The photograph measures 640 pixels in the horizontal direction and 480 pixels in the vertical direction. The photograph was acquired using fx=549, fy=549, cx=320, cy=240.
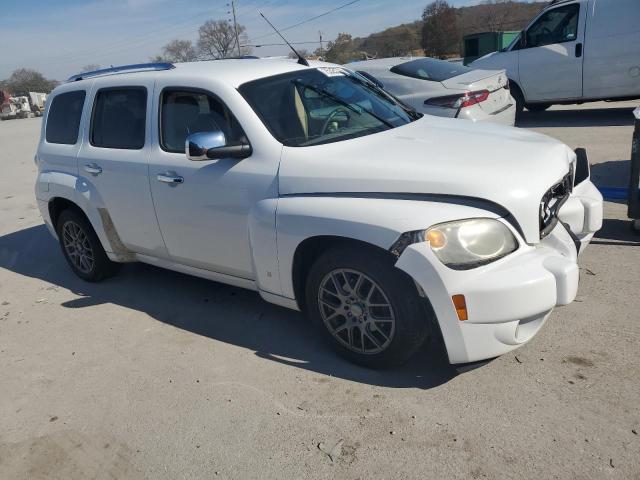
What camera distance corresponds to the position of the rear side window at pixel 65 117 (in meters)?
4.90

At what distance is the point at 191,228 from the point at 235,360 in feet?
3.28

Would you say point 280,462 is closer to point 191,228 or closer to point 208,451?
point 208,451

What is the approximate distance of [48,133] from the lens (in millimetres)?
5289

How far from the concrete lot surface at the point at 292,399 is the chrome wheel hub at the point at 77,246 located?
0.67m

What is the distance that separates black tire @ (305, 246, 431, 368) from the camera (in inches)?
116

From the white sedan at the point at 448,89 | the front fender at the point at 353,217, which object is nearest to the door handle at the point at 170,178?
the front fender at the point at 353,217

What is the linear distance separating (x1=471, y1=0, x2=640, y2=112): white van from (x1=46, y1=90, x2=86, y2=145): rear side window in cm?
891

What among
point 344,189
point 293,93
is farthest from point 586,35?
point 344,189

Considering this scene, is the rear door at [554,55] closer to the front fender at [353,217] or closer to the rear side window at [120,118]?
the rear side window at [120,118]

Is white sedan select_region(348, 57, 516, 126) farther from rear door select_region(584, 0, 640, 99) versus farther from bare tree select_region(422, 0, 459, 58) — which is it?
bare tree select_region(422, 0, 459, 58)


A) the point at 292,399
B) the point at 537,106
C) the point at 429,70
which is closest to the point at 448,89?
the point at 429,70

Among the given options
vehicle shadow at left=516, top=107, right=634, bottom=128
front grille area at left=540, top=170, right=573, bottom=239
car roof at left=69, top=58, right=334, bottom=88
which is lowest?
vehicle shadow at left=516, top=107, right=634, bottom=128

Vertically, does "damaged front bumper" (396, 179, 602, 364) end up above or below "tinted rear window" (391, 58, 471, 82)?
below

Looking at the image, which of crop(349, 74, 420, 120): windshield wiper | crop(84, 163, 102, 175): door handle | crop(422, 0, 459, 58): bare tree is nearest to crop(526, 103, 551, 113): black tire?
crop(349, 74, 420, 120): windshield wiper
